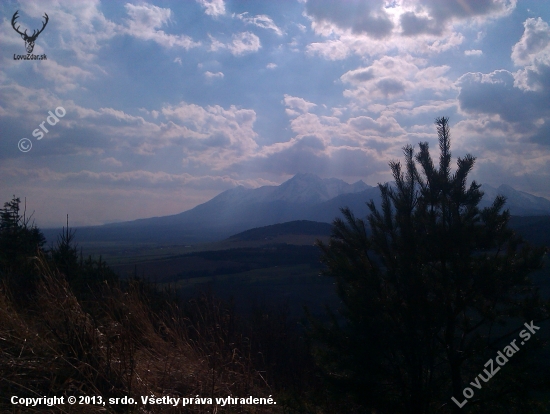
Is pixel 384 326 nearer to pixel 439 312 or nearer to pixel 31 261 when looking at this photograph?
pixel 439 312

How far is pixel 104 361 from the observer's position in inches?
135

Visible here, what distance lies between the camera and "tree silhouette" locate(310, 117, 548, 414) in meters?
4.84

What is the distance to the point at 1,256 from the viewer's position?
27.2 ft

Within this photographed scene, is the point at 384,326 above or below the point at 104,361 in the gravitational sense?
below

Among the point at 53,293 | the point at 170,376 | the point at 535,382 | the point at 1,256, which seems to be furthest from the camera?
the point at 1,256

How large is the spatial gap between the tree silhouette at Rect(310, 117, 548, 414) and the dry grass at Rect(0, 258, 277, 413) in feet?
4.73

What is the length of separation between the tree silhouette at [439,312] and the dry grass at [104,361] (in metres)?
1.44

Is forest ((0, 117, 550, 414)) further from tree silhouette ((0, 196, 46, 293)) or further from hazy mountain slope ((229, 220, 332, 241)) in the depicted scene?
hazy mountain slope ((229, 220, 332, 241))

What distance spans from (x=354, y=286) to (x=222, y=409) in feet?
8.18

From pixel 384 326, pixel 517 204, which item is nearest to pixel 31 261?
pixel 384 326

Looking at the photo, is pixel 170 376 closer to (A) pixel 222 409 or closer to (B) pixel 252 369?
(A) pixel 222 409

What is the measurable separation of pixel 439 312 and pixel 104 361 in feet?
12.2

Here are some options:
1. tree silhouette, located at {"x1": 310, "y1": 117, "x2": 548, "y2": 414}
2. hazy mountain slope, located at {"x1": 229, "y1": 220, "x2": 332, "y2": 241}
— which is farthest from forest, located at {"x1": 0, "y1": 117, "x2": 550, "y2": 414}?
hazy mountain slope, located at {"x1": 229, "y1": 220, "x2": 332, "y2": 241}

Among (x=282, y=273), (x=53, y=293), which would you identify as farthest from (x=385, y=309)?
(x=282, y=273)
